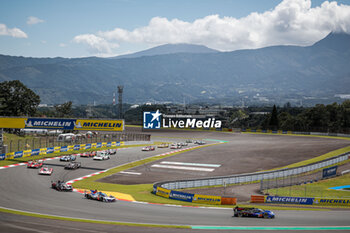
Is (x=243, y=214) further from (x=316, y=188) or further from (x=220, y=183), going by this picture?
(x=316, y=188)

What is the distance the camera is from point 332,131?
110 metres

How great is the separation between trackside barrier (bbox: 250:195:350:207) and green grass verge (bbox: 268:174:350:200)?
1.65 m

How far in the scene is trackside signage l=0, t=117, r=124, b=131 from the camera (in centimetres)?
5366

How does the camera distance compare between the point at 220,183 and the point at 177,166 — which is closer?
the point at 220,183

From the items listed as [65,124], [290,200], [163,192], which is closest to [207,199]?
[163,192]

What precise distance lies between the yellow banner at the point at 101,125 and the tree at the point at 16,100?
70.3 meters

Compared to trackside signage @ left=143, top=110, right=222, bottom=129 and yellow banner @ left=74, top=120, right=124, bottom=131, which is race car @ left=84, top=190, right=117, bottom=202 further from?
trackside signage @ left=143, top=110, right=222, bottom=129

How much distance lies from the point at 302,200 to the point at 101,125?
32.6 meters

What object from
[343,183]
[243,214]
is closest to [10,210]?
[243,214]

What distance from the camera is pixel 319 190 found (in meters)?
39.5

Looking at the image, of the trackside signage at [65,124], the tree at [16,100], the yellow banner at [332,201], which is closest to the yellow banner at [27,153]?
the trackside signage at [65,124]

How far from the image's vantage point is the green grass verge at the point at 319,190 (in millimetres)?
36934

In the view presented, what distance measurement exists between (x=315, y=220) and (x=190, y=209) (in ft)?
33.3

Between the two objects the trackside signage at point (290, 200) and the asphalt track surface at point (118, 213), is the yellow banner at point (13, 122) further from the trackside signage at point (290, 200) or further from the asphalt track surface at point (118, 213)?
the trackside signage at point (290, 200)
